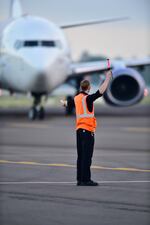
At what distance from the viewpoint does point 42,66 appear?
3150 cm

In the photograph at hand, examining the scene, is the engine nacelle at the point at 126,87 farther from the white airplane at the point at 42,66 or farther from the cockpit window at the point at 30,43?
the cockpit window at the point at 30,43

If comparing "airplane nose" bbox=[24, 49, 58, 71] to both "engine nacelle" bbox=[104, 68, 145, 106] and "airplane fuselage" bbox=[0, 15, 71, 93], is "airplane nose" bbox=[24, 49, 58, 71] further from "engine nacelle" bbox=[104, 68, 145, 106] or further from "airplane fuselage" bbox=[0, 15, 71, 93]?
"engine nacelle" bbox=[104, 68, 145, 106]

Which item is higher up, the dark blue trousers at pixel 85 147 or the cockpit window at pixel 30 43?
the cockpit window at pixel 30 43

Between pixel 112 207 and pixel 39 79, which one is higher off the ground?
pixel 39 79

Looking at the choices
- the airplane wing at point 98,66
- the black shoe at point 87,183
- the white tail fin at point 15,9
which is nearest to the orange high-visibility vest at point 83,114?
the black shoe at point 87,183

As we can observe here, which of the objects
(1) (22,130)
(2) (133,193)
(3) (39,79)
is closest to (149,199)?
(2) (133,193)

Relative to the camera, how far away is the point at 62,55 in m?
34.3

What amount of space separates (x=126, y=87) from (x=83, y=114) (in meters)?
22.7

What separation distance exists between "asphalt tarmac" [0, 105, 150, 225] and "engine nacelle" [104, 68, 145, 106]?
959 cm

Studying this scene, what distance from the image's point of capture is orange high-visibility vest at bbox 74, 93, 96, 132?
42.5 ft

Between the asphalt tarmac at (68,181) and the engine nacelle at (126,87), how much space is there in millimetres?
9590

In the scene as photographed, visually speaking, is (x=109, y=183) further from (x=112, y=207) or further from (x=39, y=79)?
(x=39, y=79)

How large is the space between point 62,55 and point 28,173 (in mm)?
20183

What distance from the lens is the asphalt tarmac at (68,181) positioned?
9.72 meters
